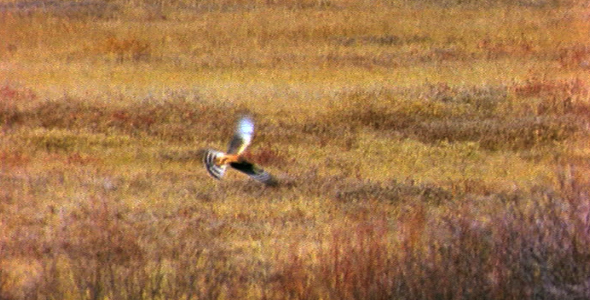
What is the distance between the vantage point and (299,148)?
1256cm

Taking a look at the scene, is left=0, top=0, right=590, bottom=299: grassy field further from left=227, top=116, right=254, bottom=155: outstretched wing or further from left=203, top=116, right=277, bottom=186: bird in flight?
left=227, top=116, right=254, bottom=155: outstretched wing

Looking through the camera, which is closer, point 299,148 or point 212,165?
point 212,165

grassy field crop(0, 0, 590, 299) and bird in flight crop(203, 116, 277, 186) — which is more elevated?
bird in flight crop(203, 116, 277, 186)

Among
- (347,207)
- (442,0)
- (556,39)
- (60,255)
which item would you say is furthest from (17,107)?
(442,0)

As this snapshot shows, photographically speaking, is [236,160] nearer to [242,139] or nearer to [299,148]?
[242,139]

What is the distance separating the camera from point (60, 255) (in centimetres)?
723

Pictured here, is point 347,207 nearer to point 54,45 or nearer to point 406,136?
point 406,136

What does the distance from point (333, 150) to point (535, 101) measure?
3.67m

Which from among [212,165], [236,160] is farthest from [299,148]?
[236,160]

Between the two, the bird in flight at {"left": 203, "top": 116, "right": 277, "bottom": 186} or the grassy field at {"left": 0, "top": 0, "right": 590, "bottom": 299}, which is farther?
the bird in flight at {"left": 203, "top": 116, "right": 277, "bottom": 186}

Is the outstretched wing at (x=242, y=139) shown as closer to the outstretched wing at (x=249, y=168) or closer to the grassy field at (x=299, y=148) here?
the outstretched wing at (x=249, y=168)

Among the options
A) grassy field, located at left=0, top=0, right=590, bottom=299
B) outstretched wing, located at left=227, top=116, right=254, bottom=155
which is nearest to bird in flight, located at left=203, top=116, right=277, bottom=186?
outstretched wing, located at left=227, top=116, right=254, bottom=155

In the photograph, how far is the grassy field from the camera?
6.35 meters

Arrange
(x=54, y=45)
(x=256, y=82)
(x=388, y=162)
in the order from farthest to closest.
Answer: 1. (x=54, y=45)
2. (x=256, y=82)
3. (x=388, y=162)
